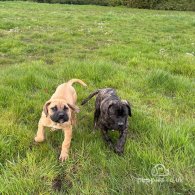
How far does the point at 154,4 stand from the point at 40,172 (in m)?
41.2

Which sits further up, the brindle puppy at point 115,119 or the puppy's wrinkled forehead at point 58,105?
the puppy's wrinkled forehead at point 58,105

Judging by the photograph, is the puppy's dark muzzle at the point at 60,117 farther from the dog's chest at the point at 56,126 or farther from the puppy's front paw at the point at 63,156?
the puppy's front paw at the point at 63,156

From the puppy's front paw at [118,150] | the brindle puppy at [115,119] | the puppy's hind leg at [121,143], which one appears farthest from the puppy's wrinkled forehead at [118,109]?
the puppy's front paw at [118,150]

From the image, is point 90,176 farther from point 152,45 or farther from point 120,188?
point 152,45

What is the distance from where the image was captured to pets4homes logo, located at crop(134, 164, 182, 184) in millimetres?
4207

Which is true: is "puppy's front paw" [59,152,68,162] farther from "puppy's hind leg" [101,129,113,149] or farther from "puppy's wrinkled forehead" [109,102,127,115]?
"puppy's wrinkled forehead" [109,102,127,115]

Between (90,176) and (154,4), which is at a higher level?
(90,176)

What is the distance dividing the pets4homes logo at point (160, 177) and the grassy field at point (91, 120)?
0.04ft

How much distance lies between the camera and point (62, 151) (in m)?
4.89

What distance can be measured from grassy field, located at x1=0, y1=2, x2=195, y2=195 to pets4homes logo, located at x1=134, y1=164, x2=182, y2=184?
0.04ft

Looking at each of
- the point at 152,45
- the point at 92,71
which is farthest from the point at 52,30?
the point at 92,71

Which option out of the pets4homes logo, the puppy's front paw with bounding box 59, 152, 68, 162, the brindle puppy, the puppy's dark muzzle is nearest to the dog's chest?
the puppy's dark muzzle

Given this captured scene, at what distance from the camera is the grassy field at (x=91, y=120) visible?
4.29 metres

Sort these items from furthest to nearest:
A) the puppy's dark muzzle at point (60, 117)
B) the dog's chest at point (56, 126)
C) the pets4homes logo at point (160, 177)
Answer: the dog's chest at point (56, 126) → the puppy's dark muzzle at point (60, 117) → the pets4homes logo at point (160, 177)
